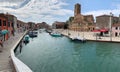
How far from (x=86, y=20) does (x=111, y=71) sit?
106m

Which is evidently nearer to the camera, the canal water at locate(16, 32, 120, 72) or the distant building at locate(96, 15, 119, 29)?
the canal water at locate(16, 32, 120, 72)

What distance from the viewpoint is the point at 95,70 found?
73.3ft

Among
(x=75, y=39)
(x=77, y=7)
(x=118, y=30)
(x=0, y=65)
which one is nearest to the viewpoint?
(x=0, y=65)

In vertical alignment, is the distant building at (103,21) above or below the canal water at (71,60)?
above

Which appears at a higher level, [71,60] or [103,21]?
[103,21]

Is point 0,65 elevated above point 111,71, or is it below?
above

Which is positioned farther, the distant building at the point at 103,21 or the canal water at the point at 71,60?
the distant building at the point at 103,21

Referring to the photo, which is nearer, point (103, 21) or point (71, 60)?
point (71, 60)

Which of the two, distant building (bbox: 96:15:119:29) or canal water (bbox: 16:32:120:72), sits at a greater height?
distant building (bbox: 96:15:119:29)

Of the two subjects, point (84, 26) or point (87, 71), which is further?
point (84, 26)

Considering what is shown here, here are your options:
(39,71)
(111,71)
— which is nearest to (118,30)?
(111,71)

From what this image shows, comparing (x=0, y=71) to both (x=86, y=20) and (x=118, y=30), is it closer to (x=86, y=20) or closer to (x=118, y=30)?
(x=118, y=30)

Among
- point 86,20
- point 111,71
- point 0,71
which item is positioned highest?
point 86,20

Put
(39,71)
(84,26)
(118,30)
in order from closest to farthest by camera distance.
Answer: (39,71), (118,30), (84,26)
